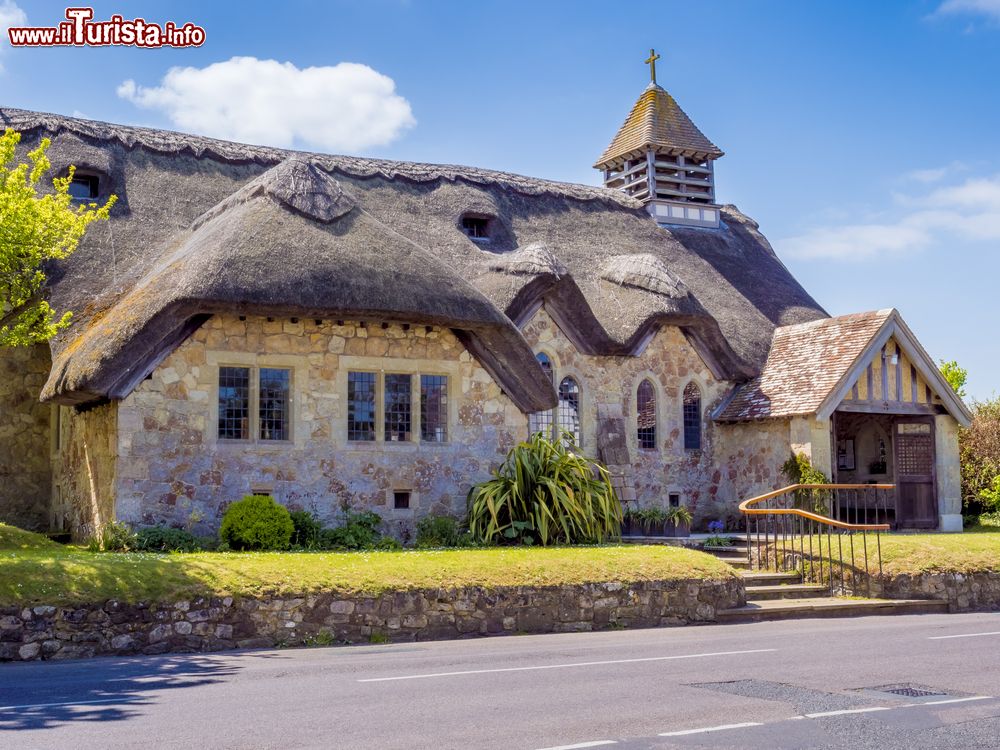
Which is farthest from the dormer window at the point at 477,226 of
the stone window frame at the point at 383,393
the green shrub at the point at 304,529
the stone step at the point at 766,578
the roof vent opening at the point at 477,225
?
the stone step at the point at 766,578

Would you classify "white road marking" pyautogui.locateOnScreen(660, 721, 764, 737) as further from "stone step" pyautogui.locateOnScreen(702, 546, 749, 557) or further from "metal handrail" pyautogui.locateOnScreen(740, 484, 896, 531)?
"stone step" pyautogui.locateOnScreen(702, 546, 749, 557)

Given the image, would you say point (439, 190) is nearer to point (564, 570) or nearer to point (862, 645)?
point (564, 570)

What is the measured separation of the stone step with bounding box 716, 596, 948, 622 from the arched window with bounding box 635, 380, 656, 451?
7.91 metres

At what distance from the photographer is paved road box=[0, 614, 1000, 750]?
24.0ft

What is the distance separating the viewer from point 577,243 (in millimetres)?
26203

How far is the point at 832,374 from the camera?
911 inches

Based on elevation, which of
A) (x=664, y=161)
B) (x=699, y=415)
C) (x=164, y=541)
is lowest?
(x=164, y=541)

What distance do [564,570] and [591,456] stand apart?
8728mm

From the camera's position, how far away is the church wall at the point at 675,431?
23.2m

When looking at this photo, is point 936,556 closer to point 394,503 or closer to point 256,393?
point 394,503

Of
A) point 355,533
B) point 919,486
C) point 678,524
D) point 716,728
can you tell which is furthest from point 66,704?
point 919,486

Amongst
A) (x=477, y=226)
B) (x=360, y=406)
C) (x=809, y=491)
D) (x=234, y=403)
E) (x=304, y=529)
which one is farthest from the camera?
(x=477, y=226)

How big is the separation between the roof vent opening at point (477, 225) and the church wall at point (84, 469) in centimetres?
967

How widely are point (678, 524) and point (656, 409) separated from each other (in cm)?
330
